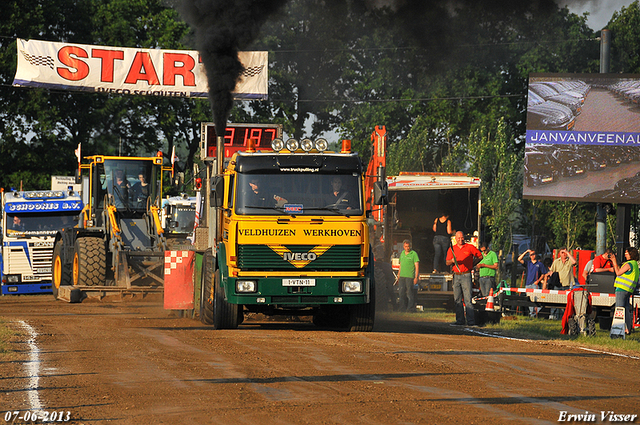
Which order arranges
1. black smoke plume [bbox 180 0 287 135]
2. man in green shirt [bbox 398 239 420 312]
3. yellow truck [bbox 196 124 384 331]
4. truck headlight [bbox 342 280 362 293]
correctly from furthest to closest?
man in green shirt [bbox 398 239 420 312] → black smoke plume [bbox 180 0 287 135] → truck headlight [bbox 342 280 362 293] → yellow truck [bbox 196 124 384 331]

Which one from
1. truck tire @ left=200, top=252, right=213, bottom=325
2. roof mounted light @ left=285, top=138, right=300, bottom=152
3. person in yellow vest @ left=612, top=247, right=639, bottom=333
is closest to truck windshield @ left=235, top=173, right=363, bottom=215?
roof mounted light @ left=285, top=138, right=300, bottom=152

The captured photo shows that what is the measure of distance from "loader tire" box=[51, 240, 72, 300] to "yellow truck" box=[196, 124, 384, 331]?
34.2ft

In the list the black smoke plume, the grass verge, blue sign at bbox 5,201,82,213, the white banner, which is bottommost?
the grass verge

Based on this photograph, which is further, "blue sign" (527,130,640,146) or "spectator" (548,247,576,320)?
"blue sign" (527,130,640,146)

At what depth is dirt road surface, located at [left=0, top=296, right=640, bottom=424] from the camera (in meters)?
8.20

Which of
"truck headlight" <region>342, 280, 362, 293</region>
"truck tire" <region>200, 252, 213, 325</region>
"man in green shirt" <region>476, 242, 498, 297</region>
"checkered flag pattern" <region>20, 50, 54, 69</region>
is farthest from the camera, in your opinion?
"checkered flag pattern" <region>20, 50, 54, 69</region>

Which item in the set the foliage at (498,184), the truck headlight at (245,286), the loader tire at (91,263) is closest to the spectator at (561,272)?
the truck headlight at (245,286)

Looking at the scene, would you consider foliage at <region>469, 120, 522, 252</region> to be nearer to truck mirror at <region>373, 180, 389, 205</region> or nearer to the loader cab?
the loader cab

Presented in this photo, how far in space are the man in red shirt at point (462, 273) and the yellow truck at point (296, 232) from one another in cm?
390

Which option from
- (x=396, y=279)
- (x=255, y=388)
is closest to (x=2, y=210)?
(x=396, y=279)

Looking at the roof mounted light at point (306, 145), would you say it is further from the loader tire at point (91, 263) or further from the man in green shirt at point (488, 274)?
the loader tire at point (91, 263)

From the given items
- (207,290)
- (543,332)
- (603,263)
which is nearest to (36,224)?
(207,290)

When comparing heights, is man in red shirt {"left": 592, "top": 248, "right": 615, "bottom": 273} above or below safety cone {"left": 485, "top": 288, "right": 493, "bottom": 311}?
above

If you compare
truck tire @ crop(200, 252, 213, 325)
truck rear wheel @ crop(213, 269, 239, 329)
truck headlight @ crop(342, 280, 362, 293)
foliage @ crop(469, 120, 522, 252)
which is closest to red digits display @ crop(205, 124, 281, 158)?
truck tire @ crop(200, 252, 213, 325)
